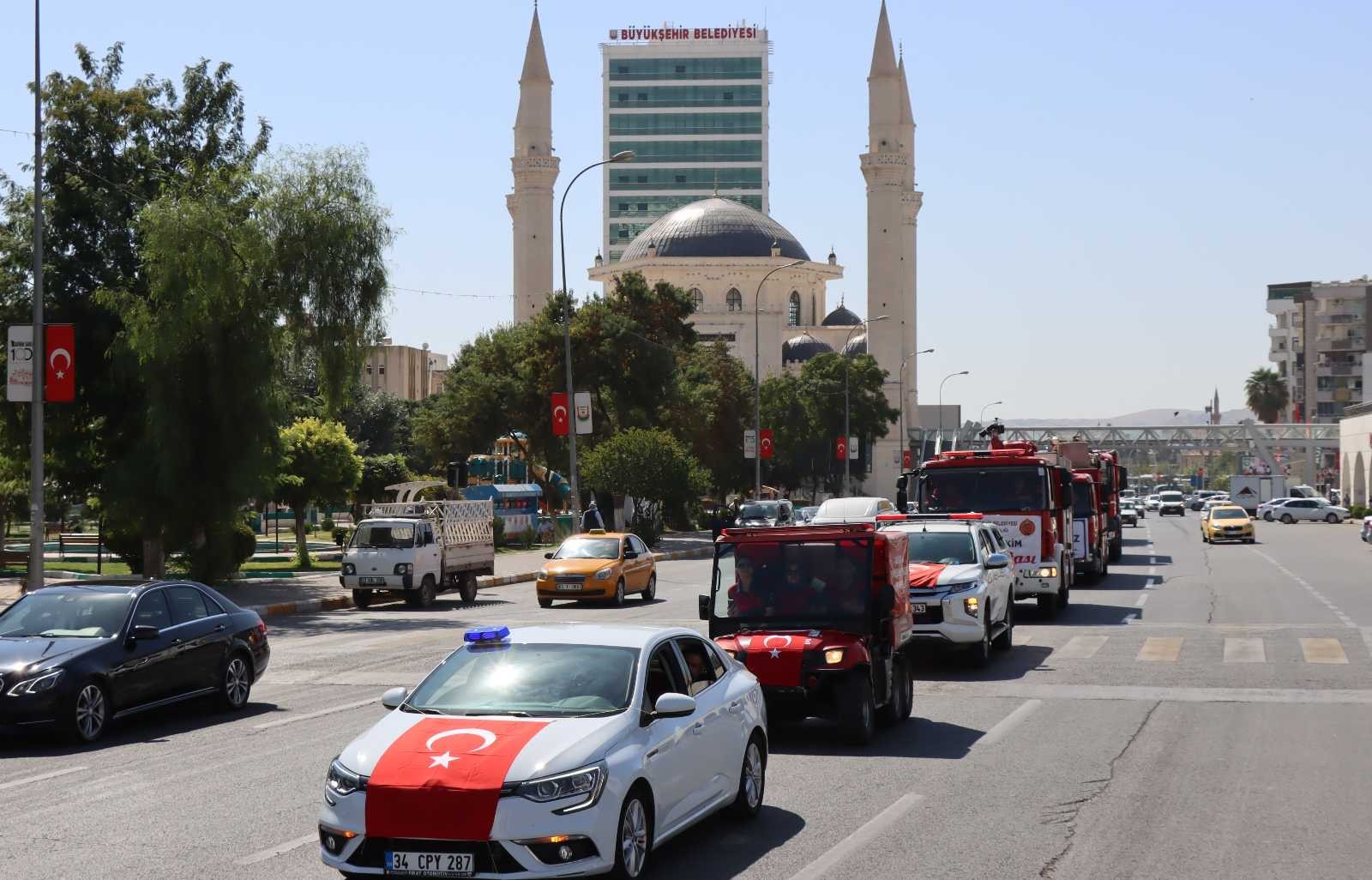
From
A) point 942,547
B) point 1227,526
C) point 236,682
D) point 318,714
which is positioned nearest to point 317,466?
point 942,547

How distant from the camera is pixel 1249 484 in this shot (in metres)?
106

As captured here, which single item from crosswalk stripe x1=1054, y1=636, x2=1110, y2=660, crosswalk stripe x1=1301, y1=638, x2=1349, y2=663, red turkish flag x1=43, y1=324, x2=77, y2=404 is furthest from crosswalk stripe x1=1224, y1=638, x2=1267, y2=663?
red turkish flag x1=43, y1=324, x2=77, y2=404

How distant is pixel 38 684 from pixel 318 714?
2877mm

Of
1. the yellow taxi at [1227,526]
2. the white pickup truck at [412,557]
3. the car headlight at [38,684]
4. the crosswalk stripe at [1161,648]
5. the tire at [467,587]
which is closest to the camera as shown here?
the car headlight at [38,684]

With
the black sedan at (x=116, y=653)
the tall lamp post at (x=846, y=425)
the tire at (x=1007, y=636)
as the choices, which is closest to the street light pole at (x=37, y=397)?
the black sedan at (x=116, y=653)

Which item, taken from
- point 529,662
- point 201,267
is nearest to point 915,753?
point 529,662

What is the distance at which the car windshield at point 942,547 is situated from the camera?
18375 mm

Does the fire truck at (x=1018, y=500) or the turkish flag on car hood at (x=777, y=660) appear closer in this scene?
the turkish flag on car hood at (x=777, y=660)

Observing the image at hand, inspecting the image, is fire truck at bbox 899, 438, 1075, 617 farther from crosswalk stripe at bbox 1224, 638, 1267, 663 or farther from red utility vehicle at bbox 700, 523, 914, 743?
red utility vehicle at bbox 700, 523, 914, 743

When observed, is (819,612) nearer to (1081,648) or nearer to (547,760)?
(547,760)

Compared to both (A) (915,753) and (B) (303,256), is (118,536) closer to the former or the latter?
(B) (303,256)

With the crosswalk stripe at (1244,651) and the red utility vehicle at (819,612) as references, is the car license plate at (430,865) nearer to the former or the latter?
the red utility vehicle at (819,612)

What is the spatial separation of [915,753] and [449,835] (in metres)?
5.79

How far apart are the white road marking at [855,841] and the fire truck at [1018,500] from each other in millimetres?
14692
